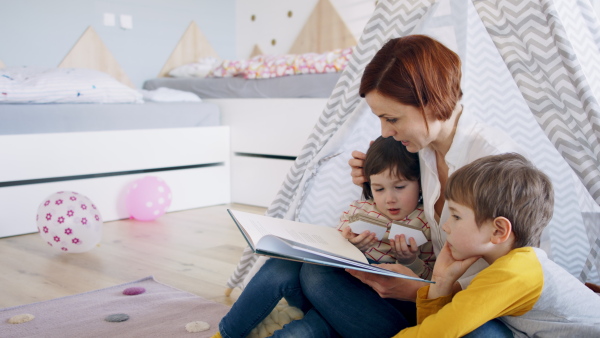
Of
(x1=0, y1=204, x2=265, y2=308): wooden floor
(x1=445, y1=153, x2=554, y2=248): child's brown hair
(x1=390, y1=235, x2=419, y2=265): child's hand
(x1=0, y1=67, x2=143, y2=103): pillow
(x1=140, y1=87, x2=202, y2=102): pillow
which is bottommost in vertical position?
(x1=0, y1=204, x2=265, y2=308): wooden floor

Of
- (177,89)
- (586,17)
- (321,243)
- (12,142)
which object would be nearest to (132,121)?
(12,142)

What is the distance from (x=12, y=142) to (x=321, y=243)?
6.55ft

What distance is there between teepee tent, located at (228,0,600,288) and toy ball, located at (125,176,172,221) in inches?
49.2

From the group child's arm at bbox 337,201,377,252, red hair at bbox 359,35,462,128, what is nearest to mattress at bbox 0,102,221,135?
child's arm at bbox 337,201,377,252

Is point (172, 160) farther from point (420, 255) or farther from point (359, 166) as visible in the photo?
point (420, 255)

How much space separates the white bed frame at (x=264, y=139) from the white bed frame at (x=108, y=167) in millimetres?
92

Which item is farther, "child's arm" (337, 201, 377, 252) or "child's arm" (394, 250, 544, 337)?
"child's arm" (337, 201, 377, 252)

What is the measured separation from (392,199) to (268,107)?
2.11 metres

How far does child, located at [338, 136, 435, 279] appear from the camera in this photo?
1405 mm

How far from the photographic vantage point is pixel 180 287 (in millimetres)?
1985

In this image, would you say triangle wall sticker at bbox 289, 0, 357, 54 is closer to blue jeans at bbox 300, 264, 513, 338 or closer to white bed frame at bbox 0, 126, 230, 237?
white bed frame at bbox 0, 126, 230, 237

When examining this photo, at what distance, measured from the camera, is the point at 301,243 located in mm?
1122

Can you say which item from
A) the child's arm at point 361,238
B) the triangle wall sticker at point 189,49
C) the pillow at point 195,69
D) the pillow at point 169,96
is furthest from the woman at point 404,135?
the triangle wall sticker at point 189,49

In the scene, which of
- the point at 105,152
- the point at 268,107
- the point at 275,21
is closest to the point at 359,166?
the point at 105,152
